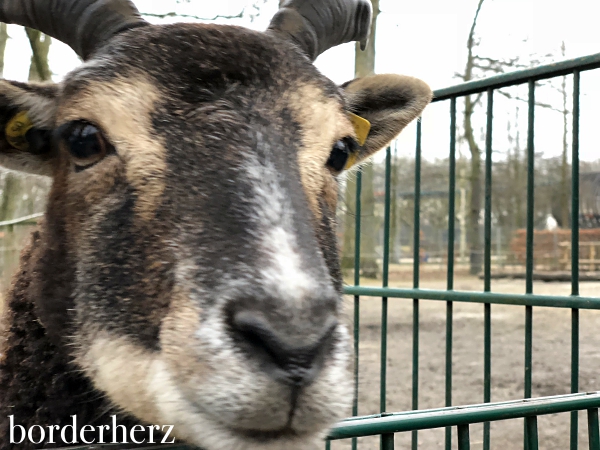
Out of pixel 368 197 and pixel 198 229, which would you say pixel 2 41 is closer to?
pixel 368 197

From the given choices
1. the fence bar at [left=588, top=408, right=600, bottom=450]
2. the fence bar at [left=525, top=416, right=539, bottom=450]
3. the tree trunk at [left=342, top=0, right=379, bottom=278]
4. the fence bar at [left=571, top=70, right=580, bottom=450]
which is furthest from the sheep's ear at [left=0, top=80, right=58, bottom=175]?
the tree trunk at [left=342, top=0, right=379, bottom=278]

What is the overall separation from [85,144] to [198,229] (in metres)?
0.78

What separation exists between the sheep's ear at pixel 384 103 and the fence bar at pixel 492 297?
52.9 inches

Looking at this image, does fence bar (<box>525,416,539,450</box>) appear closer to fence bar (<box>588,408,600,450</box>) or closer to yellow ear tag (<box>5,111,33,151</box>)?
fence bar (<box>588,408,600,450</box>)

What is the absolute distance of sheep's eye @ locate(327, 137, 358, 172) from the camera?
2.79 meters

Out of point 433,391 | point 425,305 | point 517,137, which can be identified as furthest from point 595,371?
point 425,305

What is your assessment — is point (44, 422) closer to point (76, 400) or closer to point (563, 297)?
point (76, 400)

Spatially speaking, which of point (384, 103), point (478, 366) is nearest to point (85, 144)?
point (384, 103)

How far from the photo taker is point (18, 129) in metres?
2.77

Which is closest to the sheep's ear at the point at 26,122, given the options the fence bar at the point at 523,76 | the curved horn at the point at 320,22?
the curved horn at the point at 320,22

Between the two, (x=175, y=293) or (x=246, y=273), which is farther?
(x=175, y=293)

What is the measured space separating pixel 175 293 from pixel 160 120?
0.75 m

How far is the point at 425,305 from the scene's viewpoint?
2072 centimetres

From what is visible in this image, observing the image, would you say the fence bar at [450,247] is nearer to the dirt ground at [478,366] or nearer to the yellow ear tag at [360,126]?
the yellow ear tag at [360,126]
